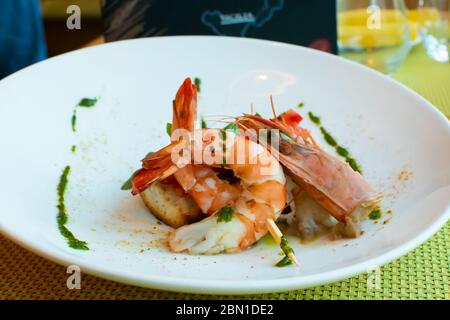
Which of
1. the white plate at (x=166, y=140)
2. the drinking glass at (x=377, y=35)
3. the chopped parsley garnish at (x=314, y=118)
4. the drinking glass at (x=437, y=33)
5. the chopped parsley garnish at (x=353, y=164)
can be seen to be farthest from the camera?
the drinking glass at (x=437, y=33)

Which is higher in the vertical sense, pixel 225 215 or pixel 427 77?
pixel 225 215

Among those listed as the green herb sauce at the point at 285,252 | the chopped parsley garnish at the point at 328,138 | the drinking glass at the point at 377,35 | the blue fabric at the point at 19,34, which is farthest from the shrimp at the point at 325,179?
the blue fabric at the point at 19,34

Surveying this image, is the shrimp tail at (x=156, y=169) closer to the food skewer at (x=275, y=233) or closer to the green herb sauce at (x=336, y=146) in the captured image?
the food skewer at (x=275, y=233)

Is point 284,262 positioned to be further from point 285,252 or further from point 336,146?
point 336,146

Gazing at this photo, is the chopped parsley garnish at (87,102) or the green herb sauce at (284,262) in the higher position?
the chopped parsley garnish at (87,102)

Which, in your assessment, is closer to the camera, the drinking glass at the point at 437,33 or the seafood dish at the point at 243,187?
the seafood dish at the point at 243,187

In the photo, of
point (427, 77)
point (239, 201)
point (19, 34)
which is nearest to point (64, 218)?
point (239, 201)
